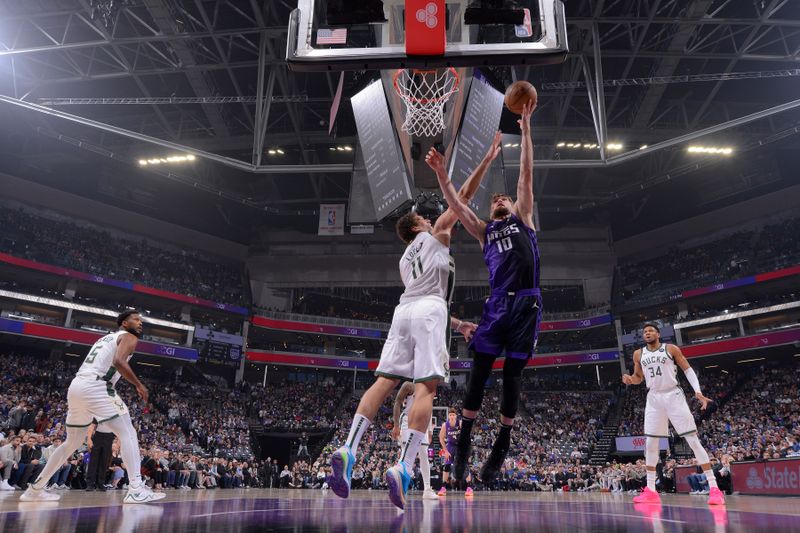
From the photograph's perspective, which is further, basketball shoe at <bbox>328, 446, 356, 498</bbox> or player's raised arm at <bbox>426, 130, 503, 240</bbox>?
player's raised arm at <bbox>426, 130, 503, 240</bbox>

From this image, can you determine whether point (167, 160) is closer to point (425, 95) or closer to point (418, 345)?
point (425, 95)

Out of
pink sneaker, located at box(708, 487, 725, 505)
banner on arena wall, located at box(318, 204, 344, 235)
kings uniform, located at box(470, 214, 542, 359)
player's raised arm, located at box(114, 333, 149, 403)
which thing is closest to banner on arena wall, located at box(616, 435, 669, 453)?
banner on arena wall, located at box(318, 204, 344, 235)

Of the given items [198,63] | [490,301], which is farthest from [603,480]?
[198,63]

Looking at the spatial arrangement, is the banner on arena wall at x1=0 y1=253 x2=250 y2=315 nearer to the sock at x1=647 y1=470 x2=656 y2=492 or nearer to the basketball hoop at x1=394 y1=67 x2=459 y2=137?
the basketball hoop at x1=394 y1=67 x2=459 y2=137

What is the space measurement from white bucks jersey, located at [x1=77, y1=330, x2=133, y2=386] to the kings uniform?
12.8 feet

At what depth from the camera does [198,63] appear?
20.6 meters

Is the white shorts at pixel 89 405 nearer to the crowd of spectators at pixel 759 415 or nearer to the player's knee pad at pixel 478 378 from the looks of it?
the player's knee pad at pixel 478 378

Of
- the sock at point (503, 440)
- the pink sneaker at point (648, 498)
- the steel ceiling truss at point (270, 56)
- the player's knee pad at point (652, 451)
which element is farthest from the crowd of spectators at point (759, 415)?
the sock at point (503, 440)

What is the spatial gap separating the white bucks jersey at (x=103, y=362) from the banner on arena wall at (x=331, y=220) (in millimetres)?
19124

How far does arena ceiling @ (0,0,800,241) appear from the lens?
55.5ft

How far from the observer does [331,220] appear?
25.2m

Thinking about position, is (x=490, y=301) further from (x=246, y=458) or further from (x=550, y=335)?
(x=550, y=335)

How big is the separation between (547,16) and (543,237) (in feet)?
101

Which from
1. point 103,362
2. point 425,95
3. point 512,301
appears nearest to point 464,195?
point 512,301
